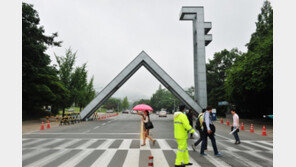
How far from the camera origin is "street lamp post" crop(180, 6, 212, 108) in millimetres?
30734

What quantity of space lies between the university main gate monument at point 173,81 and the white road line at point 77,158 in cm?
2088

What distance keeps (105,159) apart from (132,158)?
97cm

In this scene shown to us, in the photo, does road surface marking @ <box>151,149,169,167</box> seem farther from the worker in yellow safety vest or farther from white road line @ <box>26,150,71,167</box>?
white road line @ <box>26,150,71,167</box>

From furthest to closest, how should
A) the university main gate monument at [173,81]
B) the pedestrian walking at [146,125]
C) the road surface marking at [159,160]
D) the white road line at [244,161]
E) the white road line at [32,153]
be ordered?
the university main gate monument at [173,81] → the pedestrian walking at [146,125] → the white road line at [32,153] → the white road line at [244,161] → the road surface marking at [159,160]

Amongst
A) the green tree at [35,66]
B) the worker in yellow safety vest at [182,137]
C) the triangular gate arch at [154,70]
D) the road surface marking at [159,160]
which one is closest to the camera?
the worker in yellow safety vest at [182,137]

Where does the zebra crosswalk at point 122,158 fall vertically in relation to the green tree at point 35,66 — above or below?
below

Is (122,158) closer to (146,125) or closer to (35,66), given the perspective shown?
(146,125)

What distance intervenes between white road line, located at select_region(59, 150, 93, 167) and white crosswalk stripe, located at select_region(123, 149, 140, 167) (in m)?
1.65

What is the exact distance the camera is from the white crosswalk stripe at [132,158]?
21.1 feet

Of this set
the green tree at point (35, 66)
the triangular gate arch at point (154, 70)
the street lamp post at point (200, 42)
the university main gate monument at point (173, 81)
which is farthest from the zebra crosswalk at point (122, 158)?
the street lamp post at point (200, 42)

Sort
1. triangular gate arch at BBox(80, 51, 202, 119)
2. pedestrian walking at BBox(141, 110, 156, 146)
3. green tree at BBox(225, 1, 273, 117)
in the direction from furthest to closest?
triangular gate arch at BBox(80, 51, 202, 119) < green tree at BBox(225, 1, 273, 117) < pedestrian walking at BBox(141, 110, 156, 146)

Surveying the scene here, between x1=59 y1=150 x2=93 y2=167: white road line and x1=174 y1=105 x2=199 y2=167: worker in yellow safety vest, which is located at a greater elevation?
x1=174 y1=105 x2=199 y2=167: worker in yellow safety vest

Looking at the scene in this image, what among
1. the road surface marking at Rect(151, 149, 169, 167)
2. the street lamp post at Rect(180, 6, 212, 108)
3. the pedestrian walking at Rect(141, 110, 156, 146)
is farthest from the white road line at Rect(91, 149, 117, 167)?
the street lamp post at Rect(180, 6, 212, 108)

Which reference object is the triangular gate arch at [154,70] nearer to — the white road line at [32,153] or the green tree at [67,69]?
the green tree at [67,69]
